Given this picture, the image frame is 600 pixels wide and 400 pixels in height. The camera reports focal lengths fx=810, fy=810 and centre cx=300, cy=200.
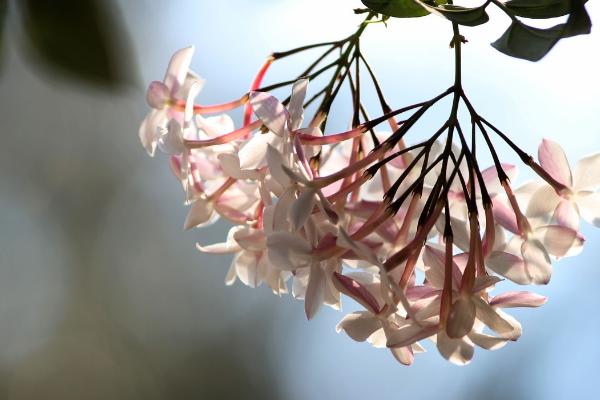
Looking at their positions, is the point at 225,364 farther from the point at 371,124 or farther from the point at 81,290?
the point at 371,124

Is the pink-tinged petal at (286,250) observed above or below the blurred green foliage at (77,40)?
below

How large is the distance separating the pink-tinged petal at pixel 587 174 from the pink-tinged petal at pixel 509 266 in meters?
0.07

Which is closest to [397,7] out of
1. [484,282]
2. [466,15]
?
[466,15]

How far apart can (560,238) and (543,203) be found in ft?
0.09

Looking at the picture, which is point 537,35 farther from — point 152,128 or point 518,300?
point 152,128

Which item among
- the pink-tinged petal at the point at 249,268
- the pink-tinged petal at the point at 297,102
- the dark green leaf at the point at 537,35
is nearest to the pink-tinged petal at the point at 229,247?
the pink-tinged petal at the point at 249,268

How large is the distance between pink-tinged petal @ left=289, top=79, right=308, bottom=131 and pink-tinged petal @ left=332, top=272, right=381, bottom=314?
0.08 m

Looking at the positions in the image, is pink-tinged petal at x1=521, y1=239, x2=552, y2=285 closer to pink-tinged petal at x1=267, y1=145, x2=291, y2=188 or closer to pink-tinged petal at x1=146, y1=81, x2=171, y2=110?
pink-tinged petal at x1=267, y1=145, x2=291, y2=188

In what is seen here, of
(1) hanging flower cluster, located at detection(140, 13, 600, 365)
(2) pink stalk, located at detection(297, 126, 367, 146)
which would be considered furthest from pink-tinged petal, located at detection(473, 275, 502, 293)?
(2) pink stalk, located at detection(297, 126, 367, 146)

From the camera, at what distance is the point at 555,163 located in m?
0.47

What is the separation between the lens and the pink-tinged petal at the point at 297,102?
1.40ft

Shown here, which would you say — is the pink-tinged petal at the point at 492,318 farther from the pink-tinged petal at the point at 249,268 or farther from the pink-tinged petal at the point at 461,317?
the pink-tinged petal at the point at 249,268

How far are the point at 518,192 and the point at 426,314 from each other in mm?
116

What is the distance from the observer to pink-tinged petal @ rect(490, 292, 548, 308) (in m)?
0.43
